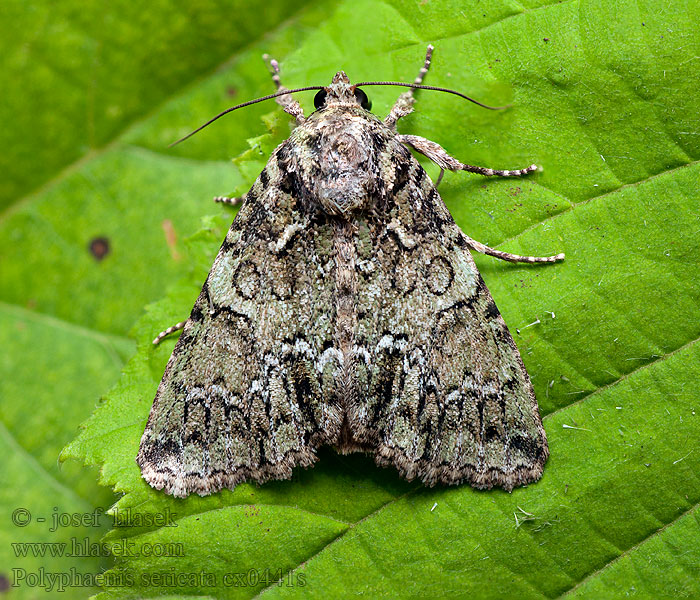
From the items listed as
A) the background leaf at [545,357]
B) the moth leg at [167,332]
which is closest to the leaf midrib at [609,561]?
the background leaf at [545,357]

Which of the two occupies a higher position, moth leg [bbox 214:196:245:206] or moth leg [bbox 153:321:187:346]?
moth leg [bbox 214:196:245:206]

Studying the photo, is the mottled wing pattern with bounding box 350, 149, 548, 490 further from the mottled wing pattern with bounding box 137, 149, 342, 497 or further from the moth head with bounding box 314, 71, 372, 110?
the moth head with bounding box 314, 71, 372, 110

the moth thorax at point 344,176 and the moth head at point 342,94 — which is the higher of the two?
the moth head at point 342,94

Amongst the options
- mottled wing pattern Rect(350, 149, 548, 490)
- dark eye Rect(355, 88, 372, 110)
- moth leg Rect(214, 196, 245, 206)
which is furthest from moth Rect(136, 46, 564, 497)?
moth leg Rect(214, 196, 245, 206)

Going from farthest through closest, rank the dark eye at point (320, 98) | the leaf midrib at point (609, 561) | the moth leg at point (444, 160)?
the dark eye at point (320, 98), the moth leg at point (444, 160), the leaf midrib at point (609, 561)

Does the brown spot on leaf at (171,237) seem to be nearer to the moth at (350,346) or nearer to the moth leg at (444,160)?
the moth at (350,346)

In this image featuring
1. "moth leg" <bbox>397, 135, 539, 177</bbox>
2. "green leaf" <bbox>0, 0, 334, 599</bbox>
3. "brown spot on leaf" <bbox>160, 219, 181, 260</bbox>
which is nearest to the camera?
"moth leg" <bbox>397, 135, 539, 177</bbox>

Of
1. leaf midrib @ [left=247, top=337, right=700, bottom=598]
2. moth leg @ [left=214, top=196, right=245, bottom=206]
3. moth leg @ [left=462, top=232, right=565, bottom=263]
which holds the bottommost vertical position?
leaf midrib @ [left=247, top=337, right=700, bottom=598]
